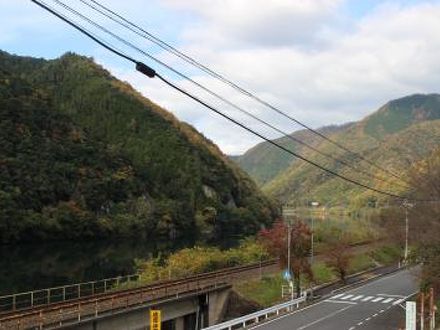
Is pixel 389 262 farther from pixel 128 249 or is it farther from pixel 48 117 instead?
pixel 48 117

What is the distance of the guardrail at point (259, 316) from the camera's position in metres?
34.3

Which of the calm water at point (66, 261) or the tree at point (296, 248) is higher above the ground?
the tree at point (296, 248)

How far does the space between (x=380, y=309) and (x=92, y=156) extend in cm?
12883

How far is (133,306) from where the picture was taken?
3759 cm

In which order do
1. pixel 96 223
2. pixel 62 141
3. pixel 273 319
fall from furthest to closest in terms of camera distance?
pixel 62 141
pixel 96 223
pixel 273 319

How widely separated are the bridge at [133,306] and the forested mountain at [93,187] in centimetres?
6971

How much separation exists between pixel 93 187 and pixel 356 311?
113702 mm

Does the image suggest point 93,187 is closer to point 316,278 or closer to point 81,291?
point 81,291

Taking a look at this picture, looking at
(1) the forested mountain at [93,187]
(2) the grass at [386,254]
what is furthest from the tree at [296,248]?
(1) the forested mountain at [93,187]

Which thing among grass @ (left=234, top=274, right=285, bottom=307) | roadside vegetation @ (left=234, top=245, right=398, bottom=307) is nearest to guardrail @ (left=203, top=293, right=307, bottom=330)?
grass @ (left=234, top=274, right=285, bottom=307)

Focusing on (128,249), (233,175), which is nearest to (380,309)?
(128,249)

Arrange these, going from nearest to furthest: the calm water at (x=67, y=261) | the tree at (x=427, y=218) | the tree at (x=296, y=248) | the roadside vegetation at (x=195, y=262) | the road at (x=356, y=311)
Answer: the tree at (x=427, y=218), the road at (x=356, y=311), the tree at (x=296, y=248), the roadside vegetation at (x=195, y=262), the calm water at (x=67, y=261)

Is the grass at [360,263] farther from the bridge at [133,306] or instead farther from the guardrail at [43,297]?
the guardrail at [43,297]

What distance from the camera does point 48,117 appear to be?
16688cm
